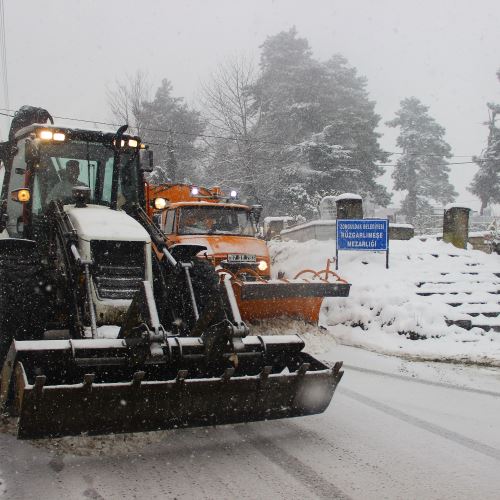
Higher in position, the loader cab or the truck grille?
the loader cab

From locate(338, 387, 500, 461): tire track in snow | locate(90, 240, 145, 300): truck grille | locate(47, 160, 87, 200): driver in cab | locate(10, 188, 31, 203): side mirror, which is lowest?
locate(338, 387, 500, 461): tire track in snow

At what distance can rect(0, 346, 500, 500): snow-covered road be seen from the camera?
3785 mm

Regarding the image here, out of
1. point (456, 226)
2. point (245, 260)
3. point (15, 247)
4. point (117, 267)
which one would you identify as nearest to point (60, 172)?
point (15, 247)

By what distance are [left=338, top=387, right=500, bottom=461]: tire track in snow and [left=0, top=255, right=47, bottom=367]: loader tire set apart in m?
3.30

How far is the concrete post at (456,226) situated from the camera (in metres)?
14.8

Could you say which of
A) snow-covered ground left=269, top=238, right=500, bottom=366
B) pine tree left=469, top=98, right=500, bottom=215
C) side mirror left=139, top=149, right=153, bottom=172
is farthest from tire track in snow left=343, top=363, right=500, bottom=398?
pine tree left=469, top=98, right=500, bottom=215

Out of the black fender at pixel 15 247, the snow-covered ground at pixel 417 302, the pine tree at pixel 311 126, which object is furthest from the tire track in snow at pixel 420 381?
the pine tree at pixel 311 126

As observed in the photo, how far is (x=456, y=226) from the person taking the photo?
48.6 ft

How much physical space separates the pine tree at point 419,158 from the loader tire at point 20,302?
44100 millimetres

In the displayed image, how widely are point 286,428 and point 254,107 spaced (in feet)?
107

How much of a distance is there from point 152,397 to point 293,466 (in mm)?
1142

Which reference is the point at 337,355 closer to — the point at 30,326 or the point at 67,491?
the point at 30,326

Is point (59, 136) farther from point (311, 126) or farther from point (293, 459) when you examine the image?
point (311, 126)

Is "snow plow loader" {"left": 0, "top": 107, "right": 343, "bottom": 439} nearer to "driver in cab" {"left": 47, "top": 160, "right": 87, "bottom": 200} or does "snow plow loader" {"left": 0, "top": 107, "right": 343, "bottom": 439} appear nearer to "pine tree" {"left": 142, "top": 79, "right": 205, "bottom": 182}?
"driver in cab" {"left": 47, "top": 160, "right": 87, "bottom": 200}
